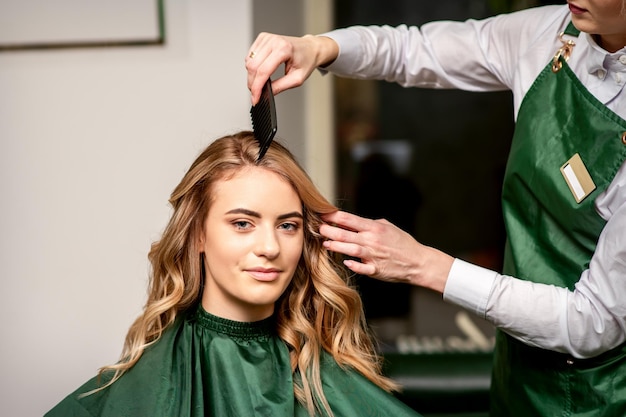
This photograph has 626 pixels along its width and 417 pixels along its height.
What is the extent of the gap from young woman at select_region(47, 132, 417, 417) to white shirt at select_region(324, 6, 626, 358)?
30 centimetres

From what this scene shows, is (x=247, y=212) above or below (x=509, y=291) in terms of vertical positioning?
above

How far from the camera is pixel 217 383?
5.49 ft

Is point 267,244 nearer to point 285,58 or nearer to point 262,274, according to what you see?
point 262,274

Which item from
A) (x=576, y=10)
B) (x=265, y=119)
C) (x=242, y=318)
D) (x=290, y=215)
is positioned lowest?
(x=242, y=318)

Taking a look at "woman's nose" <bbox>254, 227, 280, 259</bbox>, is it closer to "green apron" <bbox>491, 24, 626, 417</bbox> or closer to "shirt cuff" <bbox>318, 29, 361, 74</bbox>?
"shirt cuff" <bbox>318, 29, 361, 74</bbox>

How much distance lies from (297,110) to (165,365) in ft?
4.89

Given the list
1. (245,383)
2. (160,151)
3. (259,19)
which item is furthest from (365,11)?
(245,383)

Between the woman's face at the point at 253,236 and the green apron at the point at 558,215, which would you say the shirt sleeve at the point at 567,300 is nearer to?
the green apron at the point at 558,215

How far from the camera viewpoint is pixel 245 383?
5.49ft

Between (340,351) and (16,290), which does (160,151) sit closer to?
(16,290)

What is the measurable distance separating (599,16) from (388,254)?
0.60 meters

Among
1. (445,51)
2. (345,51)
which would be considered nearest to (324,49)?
(345,51)

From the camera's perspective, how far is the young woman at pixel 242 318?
1.62 m

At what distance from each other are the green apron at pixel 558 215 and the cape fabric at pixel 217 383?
32 centimetres
